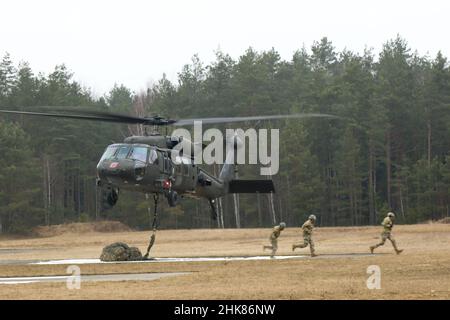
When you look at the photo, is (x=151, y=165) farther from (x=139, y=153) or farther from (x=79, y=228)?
(x=79, y=228)

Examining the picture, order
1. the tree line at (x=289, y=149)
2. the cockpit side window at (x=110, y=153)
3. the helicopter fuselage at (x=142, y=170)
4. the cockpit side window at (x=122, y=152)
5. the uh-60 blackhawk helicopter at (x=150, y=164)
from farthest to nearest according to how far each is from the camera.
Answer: the tree line at (x=289, y=149) → the cockpit side window at (x=110, y=153) → the cockpit side window at (x=122, y=152) → the helicopter fuselage at (x=142, y=170) → the uh-60 blackhawk helicopter at (x=150, y=164)

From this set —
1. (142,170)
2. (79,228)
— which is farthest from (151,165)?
(79,228)

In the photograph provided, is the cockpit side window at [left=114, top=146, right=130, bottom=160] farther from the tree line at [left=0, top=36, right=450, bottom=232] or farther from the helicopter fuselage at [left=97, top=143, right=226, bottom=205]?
the tree line at [left=0, top=36, right=450, bottom=232]

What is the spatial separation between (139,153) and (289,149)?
5069 centimetres

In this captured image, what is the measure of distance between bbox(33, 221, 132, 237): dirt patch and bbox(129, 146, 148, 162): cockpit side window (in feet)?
137

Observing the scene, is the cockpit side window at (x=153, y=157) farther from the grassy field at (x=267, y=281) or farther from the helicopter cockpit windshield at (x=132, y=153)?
the grassy field at (x=267, y=281)

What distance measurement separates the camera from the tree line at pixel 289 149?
253ft

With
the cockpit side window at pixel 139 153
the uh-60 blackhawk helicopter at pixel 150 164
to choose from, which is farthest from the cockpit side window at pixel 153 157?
the cockpit side window at pixel 139 153

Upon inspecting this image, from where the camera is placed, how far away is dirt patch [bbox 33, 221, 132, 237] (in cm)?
7262

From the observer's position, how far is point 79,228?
239 ft

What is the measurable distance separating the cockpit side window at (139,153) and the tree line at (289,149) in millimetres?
44692

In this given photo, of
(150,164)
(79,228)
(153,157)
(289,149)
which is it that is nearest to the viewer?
(150,164)

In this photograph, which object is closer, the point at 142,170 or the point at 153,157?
the point at 142,170

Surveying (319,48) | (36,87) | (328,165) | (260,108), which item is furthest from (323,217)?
(319,48)
